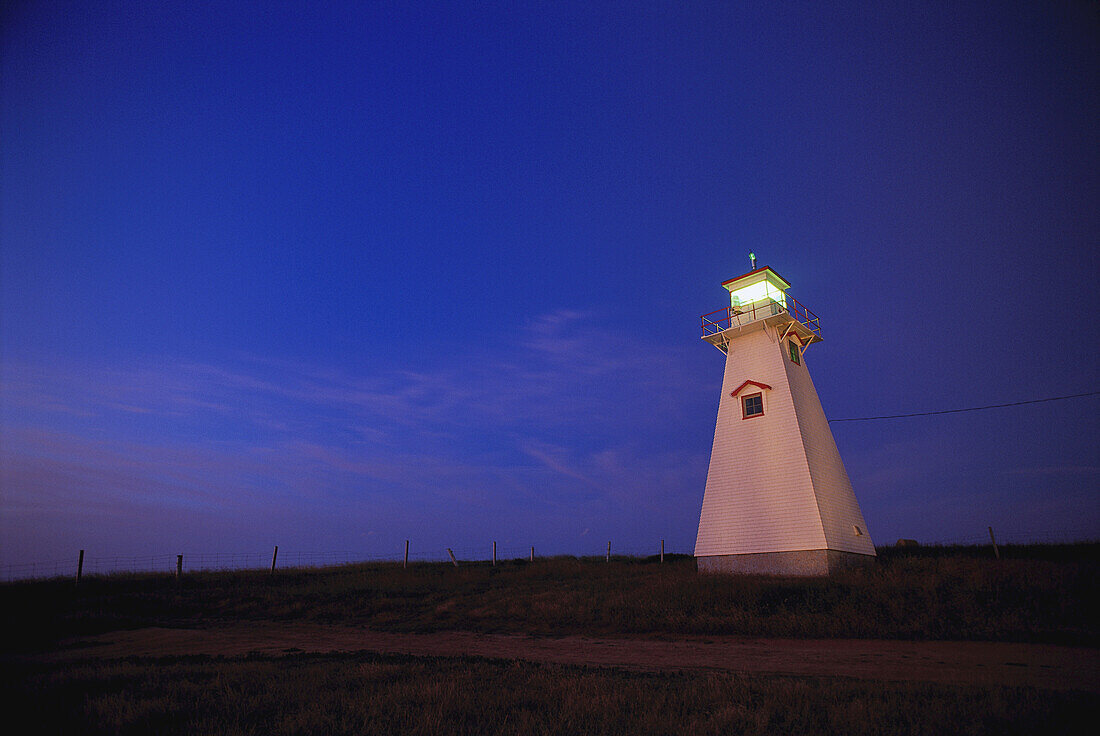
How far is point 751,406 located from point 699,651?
13.3 m

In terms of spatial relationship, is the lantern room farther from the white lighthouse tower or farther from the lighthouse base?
the lighthouse base

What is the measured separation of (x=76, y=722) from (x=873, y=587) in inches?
728

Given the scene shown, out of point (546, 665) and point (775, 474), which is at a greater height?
point (775, 474)

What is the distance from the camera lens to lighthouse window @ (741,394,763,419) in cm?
2377

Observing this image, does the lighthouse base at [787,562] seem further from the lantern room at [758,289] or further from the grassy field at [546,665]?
the lantern room at [758,289]

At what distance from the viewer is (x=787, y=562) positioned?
2075 cm

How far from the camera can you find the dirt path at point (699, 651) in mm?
9844

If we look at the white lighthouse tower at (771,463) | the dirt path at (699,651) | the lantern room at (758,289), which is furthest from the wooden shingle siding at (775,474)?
the dirt path at (699,651)

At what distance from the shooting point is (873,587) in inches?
648

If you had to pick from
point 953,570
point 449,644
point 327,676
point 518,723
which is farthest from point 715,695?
point 953,570

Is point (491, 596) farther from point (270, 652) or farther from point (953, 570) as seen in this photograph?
point (953, 570)

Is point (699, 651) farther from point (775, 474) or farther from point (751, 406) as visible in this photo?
point (751, 406)

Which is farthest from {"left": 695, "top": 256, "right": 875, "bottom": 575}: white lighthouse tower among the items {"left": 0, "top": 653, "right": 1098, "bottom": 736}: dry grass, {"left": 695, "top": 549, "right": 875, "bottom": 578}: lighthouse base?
{"left": 0, "top": 653, "right": 1098, "bottom": 736}: dry grass

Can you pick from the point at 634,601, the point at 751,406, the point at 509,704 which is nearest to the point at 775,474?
the point at 751,406
